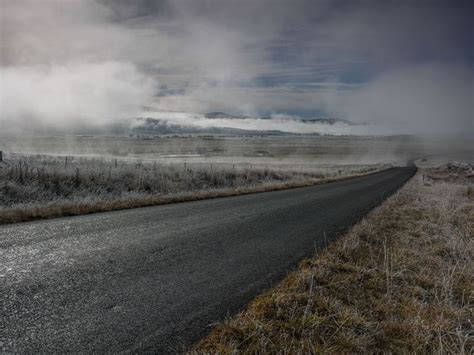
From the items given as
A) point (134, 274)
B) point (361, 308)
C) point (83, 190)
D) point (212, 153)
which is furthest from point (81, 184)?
point (212, 153)

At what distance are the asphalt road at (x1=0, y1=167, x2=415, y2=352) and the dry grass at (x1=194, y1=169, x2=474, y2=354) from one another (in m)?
0.45

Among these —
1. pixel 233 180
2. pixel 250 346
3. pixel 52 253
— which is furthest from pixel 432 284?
pixel 233 180

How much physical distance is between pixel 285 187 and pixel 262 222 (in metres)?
11.4

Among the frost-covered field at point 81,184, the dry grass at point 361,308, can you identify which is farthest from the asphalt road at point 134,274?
the frost-covered field at point 81,184

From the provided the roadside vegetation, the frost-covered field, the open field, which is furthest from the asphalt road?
the open field

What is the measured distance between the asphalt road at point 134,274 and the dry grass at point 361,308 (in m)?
0.45

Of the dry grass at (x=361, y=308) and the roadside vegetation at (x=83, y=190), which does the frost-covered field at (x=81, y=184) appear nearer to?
the roadside vegetation at (x=83, y=190)

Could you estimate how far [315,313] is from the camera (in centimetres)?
402

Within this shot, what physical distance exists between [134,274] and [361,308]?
11.2 ft

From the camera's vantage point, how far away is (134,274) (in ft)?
16.3

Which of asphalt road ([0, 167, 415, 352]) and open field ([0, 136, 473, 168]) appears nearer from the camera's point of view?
asphalt road ([0, 167, 415, 352])

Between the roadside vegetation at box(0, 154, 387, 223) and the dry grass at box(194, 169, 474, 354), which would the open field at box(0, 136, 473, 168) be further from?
the dry grass at box(194, 169, 474, 354)

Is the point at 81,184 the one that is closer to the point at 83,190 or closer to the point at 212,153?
the point at 83,190

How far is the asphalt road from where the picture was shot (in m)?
3.40
